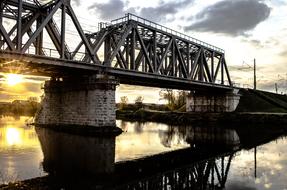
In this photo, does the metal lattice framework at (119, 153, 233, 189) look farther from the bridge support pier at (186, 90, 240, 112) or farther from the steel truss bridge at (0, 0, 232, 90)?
the bridge support pier at (186, 90, 240, 112)

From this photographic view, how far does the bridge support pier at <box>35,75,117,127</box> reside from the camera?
1629 inches

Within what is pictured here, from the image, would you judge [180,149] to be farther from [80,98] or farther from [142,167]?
[80,98]

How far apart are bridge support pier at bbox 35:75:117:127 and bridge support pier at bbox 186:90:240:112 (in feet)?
141

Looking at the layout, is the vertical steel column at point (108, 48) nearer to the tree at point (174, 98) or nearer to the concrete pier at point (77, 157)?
the concrete pier at point (77, 157)

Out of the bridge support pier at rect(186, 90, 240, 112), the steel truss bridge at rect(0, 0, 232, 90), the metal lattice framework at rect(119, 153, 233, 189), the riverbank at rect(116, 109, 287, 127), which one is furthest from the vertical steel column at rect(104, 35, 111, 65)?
the bridge support pier at rect(186, 90, 240, 112)

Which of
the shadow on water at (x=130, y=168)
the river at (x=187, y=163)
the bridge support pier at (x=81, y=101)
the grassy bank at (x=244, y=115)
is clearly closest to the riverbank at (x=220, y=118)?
the grassy bank at (x=244, y=115)

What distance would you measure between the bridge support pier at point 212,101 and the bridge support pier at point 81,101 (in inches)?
1687

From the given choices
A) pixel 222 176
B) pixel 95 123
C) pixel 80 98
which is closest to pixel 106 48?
pixel 80 98

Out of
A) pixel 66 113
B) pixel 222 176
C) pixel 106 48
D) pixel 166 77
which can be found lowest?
pixel 222 176

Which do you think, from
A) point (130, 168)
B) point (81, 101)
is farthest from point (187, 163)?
point (81, 101)

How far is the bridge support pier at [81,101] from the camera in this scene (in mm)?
41375

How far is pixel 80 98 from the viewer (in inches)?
1720

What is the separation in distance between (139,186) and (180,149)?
1470cm

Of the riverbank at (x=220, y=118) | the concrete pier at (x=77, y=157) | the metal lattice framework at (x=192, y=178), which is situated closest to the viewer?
the metal lattice framework at (x=192, y=178)
